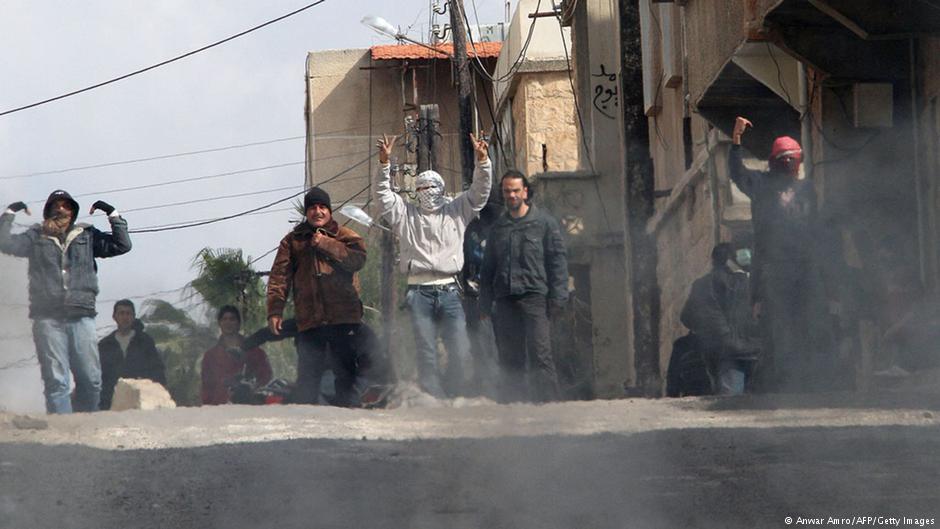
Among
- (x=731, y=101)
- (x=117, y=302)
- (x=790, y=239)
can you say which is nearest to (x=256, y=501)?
(x=790, y=239)

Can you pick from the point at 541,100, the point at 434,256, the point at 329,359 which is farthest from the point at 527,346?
the point at 541,100

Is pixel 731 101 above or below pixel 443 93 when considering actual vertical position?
below

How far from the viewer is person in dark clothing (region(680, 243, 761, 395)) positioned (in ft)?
36.2

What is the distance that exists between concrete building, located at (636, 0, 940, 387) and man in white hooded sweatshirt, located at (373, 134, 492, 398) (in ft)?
7.93

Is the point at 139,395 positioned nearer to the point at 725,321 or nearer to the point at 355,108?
the point at 725,321

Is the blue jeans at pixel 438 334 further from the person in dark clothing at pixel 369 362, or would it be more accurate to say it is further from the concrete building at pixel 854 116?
the concrete building at pixel 854 116

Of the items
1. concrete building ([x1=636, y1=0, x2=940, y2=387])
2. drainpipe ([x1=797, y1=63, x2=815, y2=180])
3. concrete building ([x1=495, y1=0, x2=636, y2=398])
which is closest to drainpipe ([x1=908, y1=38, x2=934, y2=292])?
concrete building ([x1=636, y1=0, x2=940, y2=387])

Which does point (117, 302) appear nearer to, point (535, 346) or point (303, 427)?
point (535, 346)

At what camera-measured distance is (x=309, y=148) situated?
52781 mm

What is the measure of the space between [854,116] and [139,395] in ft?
17.6

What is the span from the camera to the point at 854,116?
11.6 metres

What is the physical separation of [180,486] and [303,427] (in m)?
1.98

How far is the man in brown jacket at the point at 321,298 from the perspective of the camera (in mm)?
10445

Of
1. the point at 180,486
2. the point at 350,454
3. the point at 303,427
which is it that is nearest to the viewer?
the point at 180,486
